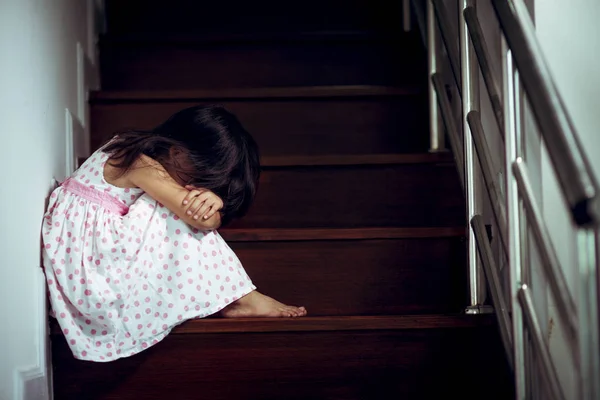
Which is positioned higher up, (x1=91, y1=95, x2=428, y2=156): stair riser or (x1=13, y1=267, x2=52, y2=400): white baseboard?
(x1=91, y1=95, x2=428, y2=156): stair riser

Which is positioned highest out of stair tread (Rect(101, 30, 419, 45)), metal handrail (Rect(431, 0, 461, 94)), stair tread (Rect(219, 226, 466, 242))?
stair tread (Rect(101, 30, 419, 45))

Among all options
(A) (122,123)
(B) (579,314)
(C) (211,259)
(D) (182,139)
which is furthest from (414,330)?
(A) (122,123)

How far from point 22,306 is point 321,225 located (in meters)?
0.88

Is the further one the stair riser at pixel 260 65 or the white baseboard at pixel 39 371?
the stair riser at pixel 260 65

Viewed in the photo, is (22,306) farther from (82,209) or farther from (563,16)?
(563,16)

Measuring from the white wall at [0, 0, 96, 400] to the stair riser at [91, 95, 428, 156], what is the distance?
1.74 ft

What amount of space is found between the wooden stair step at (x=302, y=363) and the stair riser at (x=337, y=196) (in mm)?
573

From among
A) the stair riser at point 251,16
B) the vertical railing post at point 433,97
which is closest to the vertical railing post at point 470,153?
the vertical railing post at point 433,97

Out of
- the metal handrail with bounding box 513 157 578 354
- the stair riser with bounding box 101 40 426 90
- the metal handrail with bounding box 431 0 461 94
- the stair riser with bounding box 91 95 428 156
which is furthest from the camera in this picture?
the stair riser with bounding box 101 40 426 90

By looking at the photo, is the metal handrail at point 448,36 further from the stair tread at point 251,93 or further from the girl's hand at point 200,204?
the girl's hand at point 200,204

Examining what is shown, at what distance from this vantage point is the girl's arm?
6.02 ft

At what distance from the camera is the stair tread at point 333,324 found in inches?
65.9

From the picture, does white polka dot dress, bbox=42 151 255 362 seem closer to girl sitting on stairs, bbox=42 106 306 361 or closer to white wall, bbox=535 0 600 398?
girl sitting on stairs, bbox=42 106 306 361

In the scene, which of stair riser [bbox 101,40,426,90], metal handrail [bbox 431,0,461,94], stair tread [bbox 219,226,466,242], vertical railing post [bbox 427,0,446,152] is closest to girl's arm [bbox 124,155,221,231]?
stair tread [bbox 219,226,466,242]
